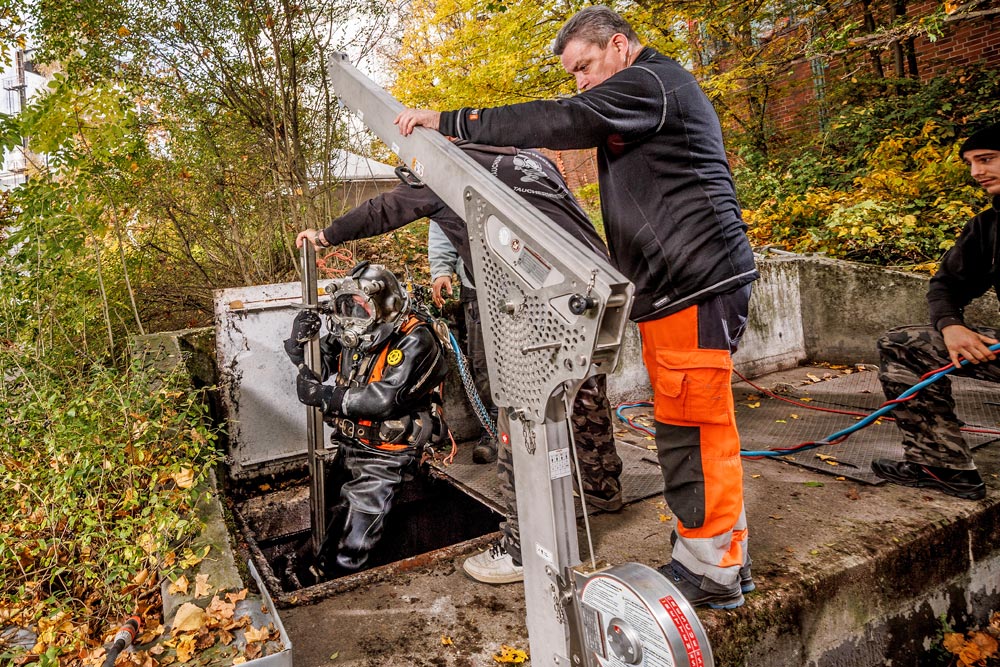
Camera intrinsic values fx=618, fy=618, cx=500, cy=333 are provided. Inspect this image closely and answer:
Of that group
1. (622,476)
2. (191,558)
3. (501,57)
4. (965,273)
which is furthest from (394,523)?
(501,57)

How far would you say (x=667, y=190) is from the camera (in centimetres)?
225

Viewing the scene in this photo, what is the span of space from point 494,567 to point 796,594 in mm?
1288

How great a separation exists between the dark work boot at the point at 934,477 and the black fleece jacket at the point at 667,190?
2022 millimetres

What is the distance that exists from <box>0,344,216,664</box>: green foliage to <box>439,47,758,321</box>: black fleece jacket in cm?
202

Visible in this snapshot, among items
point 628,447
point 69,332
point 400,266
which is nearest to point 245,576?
point 628,447

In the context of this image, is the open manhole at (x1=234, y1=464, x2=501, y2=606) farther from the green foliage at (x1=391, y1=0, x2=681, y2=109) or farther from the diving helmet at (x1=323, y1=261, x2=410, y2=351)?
the green foliage at (x1=391, y1=0, x2=681, y2=109)

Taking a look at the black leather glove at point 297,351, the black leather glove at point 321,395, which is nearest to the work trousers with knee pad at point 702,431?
the black leather glove at point 321,395

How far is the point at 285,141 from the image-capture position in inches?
249

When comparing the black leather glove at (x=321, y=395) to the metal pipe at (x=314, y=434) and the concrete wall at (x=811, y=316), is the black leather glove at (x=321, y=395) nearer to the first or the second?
the metal pipe at (x=314, y=434)

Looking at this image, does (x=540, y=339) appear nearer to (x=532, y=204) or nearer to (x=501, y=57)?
(x=532, y=204)

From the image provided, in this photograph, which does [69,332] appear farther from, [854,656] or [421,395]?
[854,656]

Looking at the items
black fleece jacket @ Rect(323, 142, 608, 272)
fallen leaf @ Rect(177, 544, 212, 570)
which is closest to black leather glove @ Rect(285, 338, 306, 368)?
black fleece jacket @ Rect(323, 142, 608, 272)

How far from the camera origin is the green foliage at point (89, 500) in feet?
7.83

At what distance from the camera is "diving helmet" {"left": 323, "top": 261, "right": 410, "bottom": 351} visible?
3.38 m
